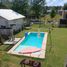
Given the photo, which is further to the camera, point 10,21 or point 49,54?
point 10,21

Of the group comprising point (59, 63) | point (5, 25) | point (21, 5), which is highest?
point (21, 5)

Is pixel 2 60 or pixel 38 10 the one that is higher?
pixel 38 10

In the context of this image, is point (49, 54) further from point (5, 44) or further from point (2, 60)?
point (5, 44)

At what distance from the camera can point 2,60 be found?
38.5ft

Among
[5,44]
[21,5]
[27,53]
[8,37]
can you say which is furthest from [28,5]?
[27,53]

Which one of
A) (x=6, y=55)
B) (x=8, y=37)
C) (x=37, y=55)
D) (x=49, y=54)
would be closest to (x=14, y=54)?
(x=6, y=55)

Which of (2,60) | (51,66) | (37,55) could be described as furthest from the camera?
(37,55)

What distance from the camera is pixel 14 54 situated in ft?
44.0

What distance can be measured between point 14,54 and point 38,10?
87.4ft

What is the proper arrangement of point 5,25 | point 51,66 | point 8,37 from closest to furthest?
point 51,66, point 8,37, point 5,25

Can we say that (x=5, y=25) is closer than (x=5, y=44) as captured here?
No

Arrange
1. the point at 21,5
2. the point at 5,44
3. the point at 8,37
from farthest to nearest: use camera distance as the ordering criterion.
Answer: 1. the point at 21,5
2. the point at 8,37
3. the point at 5,44

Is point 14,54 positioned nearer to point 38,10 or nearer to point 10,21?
point 10,21

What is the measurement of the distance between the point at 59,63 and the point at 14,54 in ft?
12.3
